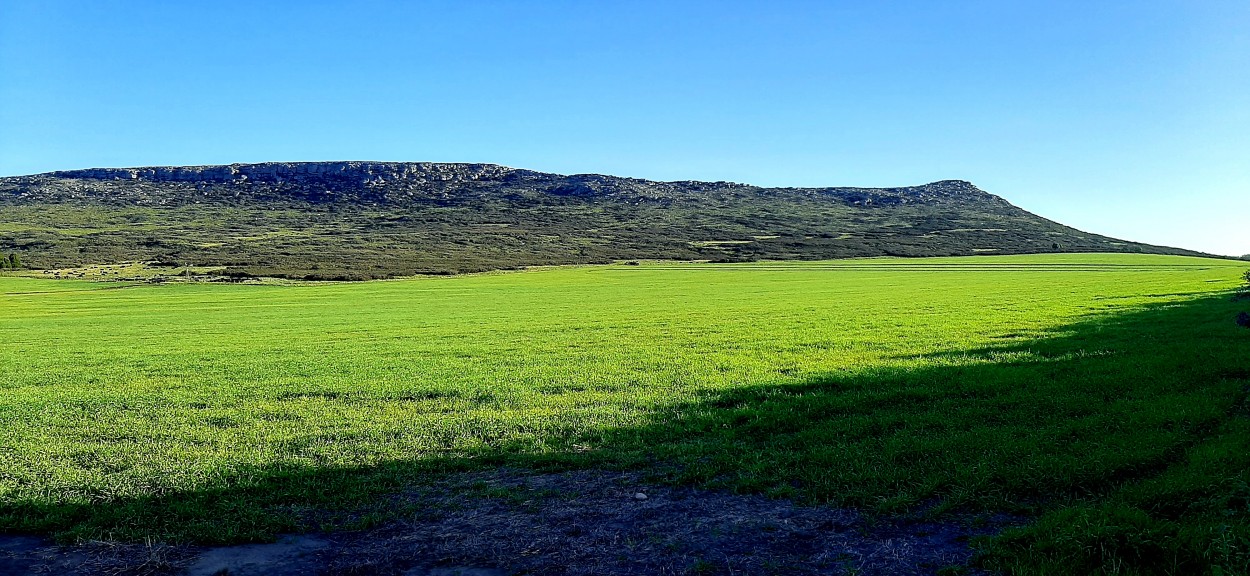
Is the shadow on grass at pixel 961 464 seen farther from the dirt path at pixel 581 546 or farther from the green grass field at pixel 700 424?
the dirt path at pixel 581 546

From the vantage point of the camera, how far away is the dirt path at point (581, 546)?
287 inches

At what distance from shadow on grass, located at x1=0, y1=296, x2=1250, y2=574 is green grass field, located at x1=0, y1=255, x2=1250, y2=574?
45 mm

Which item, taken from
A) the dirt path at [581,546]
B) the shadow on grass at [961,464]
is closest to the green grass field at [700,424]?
the shadow on grass at [961,464]

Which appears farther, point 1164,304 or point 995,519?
point 1164,304

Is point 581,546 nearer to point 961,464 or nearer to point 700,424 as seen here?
point 961,464

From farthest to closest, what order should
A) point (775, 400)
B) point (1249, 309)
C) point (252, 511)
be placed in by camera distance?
point (1249, 309) < point (775, 400) < point (252, 511)

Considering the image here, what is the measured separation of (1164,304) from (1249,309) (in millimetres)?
6948

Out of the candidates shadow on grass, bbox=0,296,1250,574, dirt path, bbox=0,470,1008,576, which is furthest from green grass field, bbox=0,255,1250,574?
dirt path, bbox=0,470,1008,576

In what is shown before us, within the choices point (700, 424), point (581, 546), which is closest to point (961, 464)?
point (700, 424)

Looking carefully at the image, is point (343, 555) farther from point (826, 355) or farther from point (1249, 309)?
point (1249, 309)

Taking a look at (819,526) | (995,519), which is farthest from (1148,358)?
(819,526)

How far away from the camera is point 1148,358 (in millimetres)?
17125

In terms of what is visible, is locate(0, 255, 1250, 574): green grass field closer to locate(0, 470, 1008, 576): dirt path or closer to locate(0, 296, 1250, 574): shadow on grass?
locate(0, 296, 1250, 574): shadow on grass

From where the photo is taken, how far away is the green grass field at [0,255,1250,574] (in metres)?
8.49
